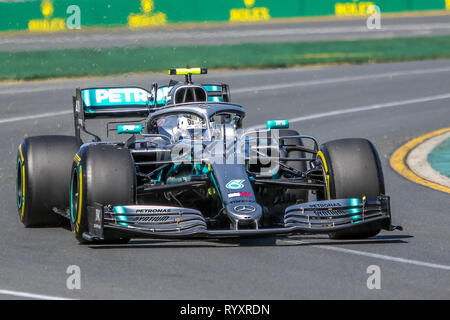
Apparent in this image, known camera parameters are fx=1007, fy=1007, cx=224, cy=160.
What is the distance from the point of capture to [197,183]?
959 cm

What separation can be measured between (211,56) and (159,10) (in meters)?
4.46

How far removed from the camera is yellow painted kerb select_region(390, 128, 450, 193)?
42.9 ft

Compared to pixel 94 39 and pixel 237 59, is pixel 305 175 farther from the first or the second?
pixel 237 59

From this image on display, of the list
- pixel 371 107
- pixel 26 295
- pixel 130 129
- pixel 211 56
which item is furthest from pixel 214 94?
pixel 211 56

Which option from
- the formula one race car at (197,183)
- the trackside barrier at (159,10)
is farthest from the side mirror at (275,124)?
the trackside barrier at (159,10)

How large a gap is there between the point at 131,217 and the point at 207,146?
142 centimetres

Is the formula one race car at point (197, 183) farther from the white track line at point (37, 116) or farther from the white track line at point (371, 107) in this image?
Answer: the white track line at point (37, 116)

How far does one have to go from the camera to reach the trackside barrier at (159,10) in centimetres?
2714

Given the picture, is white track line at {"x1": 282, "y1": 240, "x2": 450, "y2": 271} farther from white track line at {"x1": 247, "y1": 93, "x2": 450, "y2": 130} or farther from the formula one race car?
white track line at {"x1": 247, "y1": 93, "x2": 450, "y2": 130}

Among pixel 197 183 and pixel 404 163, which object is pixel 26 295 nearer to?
pixel 197 183

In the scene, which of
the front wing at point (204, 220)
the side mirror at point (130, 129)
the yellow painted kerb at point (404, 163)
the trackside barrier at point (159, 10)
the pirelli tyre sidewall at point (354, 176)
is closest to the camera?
the front wing at point (204, 220)

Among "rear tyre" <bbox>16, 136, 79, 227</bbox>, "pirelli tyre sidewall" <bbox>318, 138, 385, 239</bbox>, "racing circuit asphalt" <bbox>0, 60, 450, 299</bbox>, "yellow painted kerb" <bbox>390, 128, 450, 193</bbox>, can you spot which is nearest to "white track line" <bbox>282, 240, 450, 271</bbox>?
"racing circuit asphalt" <bbox>0, 60, 450, 299</bbox>

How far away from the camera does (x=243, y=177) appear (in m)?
9.48

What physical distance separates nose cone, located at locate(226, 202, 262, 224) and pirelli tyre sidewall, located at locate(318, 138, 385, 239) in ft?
3.18
